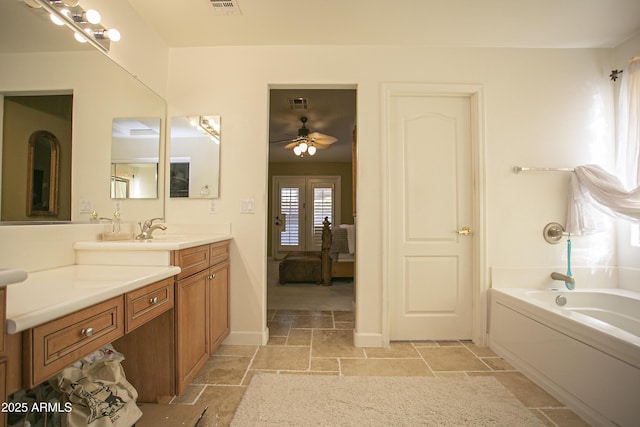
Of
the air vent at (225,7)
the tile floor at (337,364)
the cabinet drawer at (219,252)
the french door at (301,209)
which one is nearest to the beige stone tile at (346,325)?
the tile floor at (337,364)

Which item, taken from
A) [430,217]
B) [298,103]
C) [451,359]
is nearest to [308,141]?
[298,103]

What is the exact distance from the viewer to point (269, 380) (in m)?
1.77

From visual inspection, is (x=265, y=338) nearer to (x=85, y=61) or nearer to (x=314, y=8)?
(x=85, y=61)

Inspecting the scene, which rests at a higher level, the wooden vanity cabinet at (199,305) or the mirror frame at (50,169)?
the mirror frame at (50,169)

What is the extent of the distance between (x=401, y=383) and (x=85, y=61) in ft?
9.28

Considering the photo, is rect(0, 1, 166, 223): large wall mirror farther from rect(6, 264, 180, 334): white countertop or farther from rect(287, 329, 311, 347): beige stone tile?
rect(287, 329, 311, 347): beige stone tile

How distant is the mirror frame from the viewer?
1.26m

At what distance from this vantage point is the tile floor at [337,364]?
1567 mm

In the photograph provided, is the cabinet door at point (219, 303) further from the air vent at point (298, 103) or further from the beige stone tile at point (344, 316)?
the air vent at point (298, 103)

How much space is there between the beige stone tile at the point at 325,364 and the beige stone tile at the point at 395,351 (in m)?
0.31

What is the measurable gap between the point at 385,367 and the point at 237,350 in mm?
1202

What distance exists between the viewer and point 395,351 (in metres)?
2.20

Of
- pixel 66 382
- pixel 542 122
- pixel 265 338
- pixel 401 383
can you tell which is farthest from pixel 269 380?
pixel 542 122

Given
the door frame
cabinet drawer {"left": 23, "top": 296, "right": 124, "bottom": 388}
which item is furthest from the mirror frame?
the door frame
